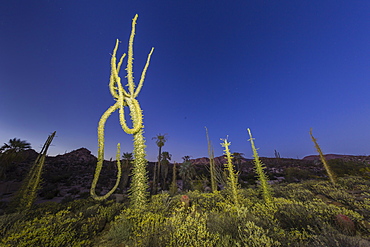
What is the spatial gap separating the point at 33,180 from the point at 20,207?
112 centimetres

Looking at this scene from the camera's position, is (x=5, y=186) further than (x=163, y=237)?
Yes

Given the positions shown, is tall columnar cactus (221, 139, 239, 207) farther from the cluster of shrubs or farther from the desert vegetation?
the cluster of shrubs

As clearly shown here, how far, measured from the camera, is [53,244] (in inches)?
114

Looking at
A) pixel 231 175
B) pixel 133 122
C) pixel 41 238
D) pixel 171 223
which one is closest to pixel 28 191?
pixel 41 238

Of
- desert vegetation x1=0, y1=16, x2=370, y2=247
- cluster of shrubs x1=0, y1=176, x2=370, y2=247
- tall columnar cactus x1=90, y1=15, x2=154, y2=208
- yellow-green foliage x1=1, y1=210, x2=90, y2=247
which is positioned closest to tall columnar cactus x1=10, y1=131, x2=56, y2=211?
desert vegetation x1=0, y1=16, x2=370, y2=247

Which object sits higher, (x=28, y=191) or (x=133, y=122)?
(x=133, y=122)

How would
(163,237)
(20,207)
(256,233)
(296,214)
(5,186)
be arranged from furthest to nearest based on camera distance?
(5,186) < (20,207) < (296,214) < (163,237) < (256,233)

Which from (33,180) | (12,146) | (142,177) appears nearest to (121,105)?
(142,177)

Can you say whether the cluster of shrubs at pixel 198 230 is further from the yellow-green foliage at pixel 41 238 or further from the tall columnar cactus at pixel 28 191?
the tall columnar cactus at pixel 28 191

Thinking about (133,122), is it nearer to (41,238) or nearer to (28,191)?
(41,238)

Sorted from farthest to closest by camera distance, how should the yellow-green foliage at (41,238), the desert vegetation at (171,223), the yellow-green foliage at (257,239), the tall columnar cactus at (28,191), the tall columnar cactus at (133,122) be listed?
the tall columnar cactus at (28,191) → the tall columnar cactus at (133,122) → the desert vegetation at (171,223) → the yellow-green foliage at (41,238) → the yellow-green foliage at (257,239)

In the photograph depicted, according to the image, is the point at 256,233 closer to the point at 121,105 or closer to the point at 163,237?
the point at 163,237

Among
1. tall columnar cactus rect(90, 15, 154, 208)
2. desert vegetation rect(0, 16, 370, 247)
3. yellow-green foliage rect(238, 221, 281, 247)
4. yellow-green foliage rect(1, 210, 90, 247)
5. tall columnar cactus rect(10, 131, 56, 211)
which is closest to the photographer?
yellow-green foliage rect(238, 221, 281, 247)

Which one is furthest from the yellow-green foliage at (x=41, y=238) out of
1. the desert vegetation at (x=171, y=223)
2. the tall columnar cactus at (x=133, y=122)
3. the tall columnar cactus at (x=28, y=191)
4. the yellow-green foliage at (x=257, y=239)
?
the tall columnar cactus at (x=28, y=191)
